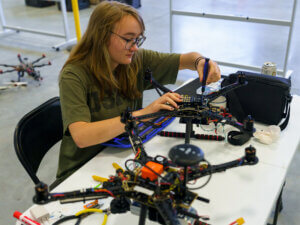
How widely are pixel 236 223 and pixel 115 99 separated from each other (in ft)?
2.45

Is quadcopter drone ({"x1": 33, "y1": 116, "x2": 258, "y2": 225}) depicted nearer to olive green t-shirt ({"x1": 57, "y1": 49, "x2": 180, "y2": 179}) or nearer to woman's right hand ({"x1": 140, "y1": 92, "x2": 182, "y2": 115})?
woman's right hand ({"x1": 140, "y1": 92, "x2": 182, "y2": 115})

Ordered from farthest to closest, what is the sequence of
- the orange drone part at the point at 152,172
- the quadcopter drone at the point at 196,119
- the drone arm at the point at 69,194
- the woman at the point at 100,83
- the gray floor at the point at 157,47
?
the gray floor at the point at 157,47, the woman at the point at 100,83, the quadcopter drone at the point at 196,119, the orange drone part at the point at 152,172, the drone arm at the point at 69,194

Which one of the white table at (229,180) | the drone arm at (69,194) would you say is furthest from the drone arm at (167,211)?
the white table at (229,180)

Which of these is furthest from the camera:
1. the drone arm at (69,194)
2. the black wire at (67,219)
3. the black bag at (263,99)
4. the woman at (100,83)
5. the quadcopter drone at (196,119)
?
the black bag at (263,99)

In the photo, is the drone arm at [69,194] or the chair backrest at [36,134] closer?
the drone arm at [69,194]

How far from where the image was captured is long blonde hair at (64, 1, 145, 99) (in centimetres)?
133

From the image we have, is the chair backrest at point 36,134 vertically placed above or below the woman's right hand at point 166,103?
below

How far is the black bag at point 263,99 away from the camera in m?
1.45

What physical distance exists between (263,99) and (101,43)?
29.3 inches

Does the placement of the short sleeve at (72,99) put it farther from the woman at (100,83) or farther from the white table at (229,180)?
the white table at (229,180)

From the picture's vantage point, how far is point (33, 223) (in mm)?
1025

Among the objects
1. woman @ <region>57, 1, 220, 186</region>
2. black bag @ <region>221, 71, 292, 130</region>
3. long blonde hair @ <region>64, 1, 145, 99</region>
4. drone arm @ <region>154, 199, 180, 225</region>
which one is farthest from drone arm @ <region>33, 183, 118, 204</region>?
black bag @ <region>221, 71, 292, 130</region>

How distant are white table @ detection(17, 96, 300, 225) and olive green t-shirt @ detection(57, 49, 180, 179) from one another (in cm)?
15

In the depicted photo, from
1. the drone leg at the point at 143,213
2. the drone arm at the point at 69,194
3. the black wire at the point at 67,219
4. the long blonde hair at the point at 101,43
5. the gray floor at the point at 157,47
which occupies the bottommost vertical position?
the gray floor at the point at 157,47
